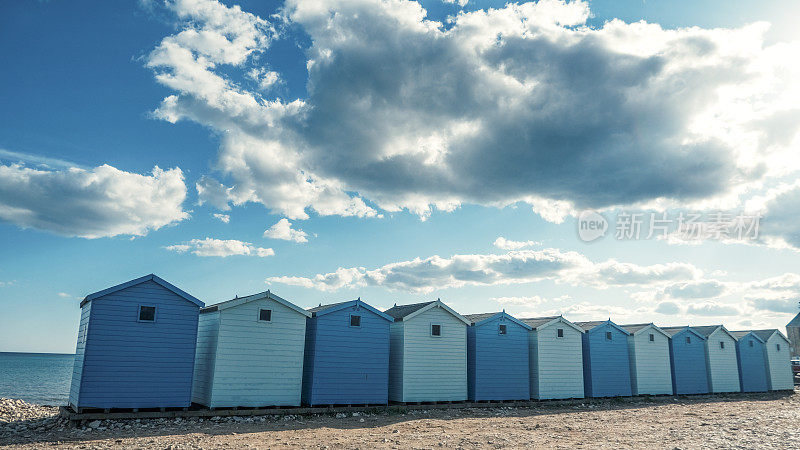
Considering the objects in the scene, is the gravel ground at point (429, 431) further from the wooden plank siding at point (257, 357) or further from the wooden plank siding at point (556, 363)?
the wooden plank siding at point (556, 363)

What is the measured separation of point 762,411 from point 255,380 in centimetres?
2285

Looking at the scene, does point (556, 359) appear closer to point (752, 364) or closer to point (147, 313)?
point (147, 313)

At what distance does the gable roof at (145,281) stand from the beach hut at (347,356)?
4768 millimetres

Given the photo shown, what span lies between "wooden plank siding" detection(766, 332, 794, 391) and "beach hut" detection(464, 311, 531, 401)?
Result: 24660 mm

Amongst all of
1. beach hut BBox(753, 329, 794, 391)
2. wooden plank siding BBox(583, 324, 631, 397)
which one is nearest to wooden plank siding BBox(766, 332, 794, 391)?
beach hut BBox(753, 329, 794, 391)

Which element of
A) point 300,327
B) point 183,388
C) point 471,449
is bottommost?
point 471,449

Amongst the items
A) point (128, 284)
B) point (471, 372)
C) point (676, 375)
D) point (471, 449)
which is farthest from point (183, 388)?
point (676, 375)

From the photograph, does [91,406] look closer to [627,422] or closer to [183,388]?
[183,388]

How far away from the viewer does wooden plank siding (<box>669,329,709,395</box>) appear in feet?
111

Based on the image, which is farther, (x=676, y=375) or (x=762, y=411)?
(x=676, y=375)

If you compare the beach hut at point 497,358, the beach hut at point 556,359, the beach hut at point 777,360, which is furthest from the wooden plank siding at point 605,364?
the beach hut at point 777,360

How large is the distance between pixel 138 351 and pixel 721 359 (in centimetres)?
3590

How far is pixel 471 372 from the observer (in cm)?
2525

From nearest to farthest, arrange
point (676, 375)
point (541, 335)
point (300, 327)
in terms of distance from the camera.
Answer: point (300, 327) < point (541, 335) < point (676, 375)
